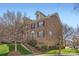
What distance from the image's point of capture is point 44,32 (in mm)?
2184

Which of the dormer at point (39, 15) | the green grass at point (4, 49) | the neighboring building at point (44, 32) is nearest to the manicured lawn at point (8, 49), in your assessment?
the green grass at point (4, 49)

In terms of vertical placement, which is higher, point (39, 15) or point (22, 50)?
point (39, 15)

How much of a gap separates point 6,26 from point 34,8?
0.82ft

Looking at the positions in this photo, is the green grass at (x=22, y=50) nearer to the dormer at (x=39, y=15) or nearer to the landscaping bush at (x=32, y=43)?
the landscaping bush at (x=32, y=43)

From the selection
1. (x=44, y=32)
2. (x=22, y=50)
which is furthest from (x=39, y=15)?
(x=22, y=50)

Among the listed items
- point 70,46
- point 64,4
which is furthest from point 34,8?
point 70,46

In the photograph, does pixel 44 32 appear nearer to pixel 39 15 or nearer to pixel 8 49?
pixel 39 15

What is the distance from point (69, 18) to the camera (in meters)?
2.17

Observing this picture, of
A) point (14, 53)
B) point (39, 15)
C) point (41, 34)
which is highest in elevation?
point (39, 15)

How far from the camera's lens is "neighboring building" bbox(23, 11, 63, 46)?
2.18 meters

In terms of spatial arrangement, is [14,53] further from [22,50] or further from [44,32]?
[44,32]

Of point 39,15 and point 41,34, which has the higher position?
point 39,15

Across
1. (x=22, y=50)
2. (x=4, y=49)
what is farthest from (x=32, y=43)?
(x=4, y=49)

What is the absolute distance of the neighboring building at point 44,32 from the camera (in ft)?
7.14
